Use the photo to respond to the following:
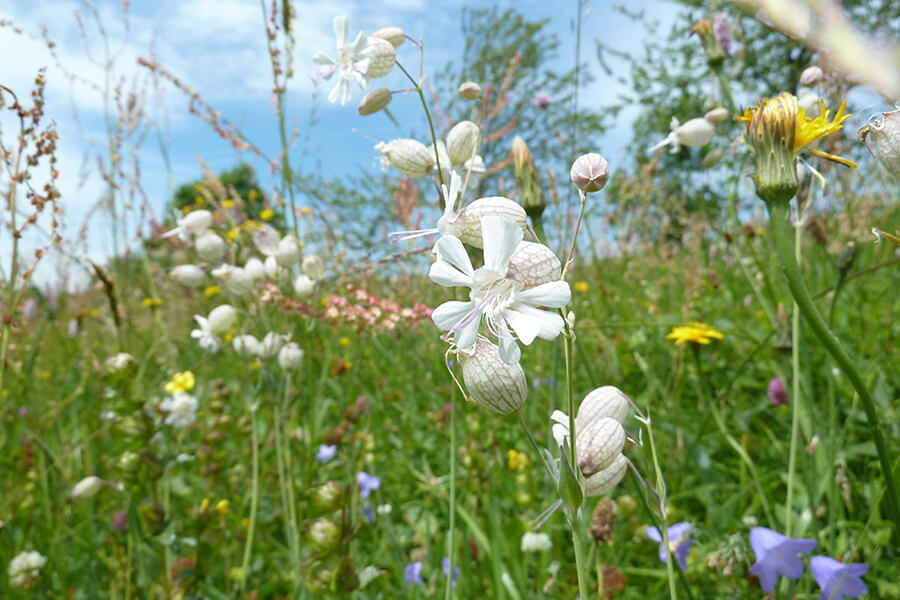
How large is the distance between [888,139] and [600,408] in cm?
32

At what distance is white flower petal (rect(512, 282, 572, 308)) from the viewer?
45cm

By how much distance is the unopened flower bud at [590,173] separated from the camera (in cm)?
52

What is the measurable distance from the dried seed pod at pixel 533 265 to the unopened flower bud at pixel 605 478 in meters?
0.18

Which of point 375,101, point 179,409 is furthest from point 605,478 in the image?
point 179,409

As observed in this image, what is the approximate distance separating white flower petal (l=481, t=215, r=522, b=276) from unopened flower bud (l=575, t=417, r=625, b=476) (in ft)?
0.56

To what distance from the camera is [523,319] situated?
48 cm

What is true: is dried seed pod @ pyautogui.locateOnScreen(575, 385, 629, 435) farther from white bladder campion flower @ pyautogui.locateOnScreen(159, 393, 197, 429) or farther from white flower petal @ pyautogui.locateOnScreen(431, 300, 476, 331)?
white bladder campion flower @ pyautogui.locateOnScreen(159, 393, 197, 429)

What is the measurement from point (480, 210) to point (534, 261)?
0.25 ft

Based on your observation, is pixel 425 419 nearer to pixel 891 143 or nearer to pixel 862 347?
pixel 862 347


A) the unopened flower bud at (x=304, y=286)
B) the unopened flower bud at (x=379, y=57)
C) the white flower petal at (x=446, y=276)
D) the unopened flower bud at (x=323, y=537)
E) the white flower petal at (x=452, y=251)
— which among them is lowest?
the unopened flower bud at (x=323, y=537)

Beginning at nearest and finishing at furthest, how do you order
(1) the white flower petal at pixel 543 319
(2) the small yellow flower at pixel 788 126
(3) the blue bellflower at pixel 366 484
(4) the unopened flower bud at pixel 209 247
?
(1) the white flower petal at pixel 543 319 → (2) the small yellow flower at pixel 788 126 → (4) the unopened flower bud at pixel 209 247 → (3) the blue bellflower at pixel 366 484

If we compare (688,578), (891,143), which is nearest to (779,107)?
(891,143)

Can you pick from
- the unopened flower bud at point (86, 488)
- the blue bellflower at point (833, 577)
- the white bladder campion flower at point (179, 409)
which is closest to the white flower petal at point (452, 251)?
the blue bellflower at point (833, 577)

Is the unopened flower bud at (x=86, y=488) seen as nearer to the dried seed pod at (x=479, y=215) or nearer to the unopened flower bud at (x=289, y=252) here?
the unopened flower bud at (x=289, y=252)
